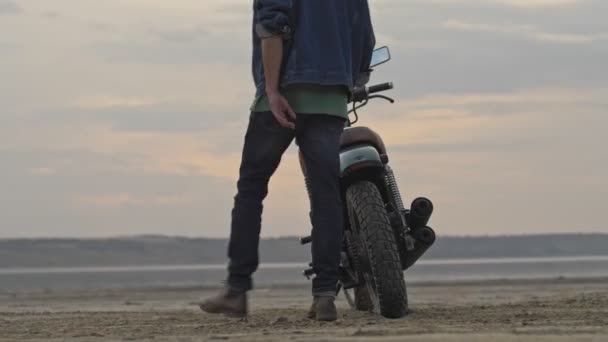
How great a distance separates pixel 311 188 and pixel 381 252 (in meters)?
0.47

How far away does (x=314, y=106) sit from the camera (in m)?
6.19

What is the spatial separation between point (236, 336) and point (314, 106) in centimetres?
129

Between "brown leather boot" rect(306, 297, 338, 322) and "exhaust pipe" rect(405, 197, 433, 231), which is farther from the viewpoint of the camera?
"exhaust pipe" rect(405, 197, 433, 231)

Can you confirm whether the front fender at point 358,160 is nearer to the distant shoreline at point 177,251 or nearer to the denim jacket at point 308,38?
the denim jacket at point 308,38

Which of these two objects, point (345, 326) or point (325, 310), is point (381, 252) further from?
point (345, 326)

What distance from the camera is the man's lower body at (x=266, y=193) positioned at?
20.6 ft

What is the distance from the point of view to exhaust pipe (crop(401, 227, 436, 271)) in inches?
274

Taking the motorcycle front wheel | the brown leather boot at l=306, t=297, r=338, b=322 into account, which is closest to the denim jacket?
the motorcycle front wheel

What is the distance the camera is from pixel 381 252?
645cm

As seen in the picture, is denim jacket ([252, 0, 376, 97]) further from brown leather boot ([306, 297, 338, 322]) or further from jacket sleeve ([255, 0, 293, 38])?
brown leather boot ([306, 297, 338, 322])

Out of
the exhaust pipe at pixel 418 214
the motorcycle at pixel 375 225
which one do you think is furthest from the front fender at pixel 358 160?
the exhaust pipe at pixel 418 214

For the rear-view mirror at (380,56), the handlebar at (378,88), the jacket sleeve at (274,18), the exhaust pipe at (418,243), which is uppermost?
the jacket sleeve at (274,18)

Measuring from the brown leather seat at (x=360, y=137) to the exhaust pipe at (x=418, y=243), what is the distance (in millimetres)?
458

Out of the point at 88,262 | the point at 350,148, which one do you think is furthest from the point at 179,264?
the point at 350,148
